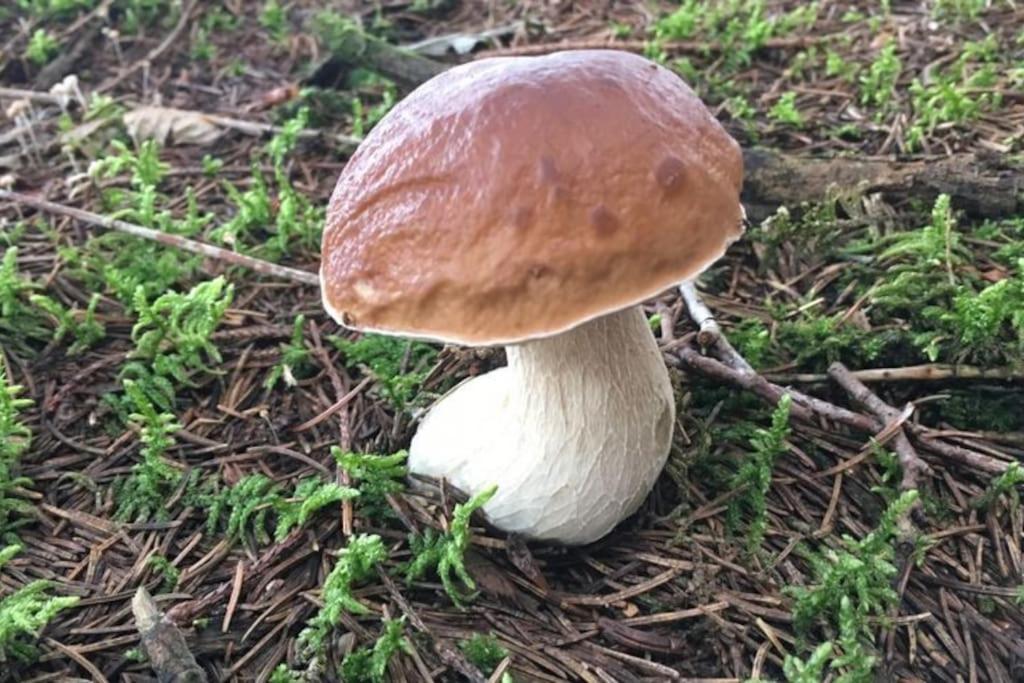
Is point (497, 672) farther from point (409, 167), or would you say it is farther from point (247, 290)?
point (247, 290)

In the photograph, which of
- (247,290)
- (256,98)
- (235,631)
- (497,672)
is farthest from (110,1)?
(497,672)

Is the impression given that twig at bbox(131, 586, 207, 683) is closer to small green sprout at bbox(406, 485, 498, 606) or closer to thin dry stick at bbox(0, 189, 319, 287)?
small green sprout at bbox(406, 485, 498, 606)

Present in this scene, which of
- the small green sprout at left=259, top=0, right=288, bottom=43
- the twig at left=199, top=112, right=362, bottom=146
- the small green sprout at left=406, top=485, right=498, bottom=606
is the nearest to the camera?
the small green sprout at left=406, top=485, right=498, bottom=606

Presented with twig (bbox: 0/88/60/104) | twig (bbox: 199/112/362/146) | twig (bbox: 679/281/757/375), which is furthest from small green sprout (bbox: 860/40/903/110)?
twig (bbox: 0/88/60/104)

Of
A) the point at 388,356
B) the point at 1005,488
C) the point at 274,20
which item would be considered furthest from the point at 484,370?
the point at 274,20

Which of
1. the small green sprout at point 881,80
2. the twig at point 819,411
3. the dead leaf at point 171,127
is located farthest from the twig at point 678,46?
the twig at point 819,411

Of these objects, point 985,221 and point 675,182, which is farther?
point 985,221
